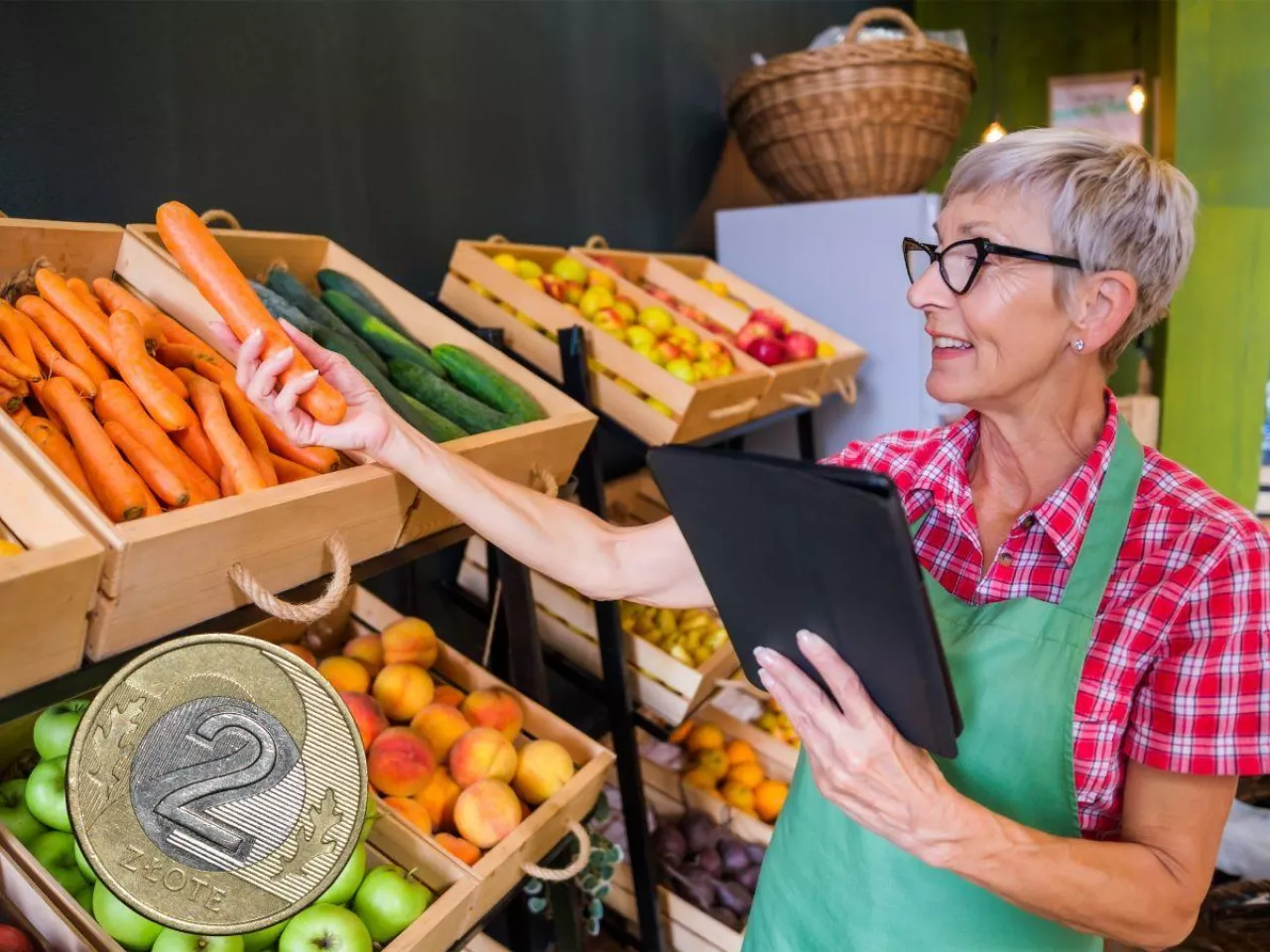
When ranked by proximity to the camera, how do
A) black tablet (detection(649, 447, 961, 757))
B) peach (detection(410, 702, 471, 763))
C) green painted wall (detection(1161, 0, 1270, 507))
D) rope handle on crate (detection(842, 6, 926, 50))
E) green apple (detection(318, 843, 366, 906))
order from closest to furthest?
black tablet (detection(649, 447, 961, 757))
green apple (detection(318, 843, 366, 906))
peach (detection(410, 702, 471, 763))
rope handle on crate (detection(842, 6, 926, 50))
green painted wall (detection(1161, 0, 1270, 507))

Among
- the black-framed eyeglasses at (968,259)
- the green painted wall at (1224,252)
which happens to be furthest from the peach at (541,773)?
the green painted wall at (1224,252)

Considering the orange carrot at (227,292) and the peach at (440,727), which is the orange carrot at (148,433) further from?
the peach at (440,727)

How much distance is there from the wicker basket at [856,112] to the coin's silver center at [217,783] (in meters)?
2.44

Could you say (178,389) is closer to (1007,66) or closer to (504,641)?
(504,641)

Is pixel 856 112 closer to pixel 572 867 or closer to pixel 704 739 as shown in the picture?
pixel 704 739

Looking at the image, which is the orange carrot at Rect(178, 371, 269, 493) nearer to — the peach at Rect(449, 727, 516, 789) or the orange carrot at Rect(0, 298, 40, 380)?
the orange carrot at Rect(0, 298, 40, 380)

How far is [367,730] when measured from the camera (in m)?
1.35

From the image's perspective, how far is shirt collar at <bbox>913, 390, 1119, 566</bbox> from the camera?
1022 mm

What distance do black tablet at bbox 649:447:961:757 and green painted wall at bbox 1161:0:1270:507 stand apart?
301cm

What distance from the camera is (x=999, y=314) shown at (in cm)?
106

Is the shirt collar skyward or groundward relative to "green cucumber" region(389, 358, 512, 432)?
groundward

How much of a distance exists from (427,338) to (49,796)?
2.88ft

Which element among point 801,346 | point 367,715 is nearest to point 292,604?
point 367,715

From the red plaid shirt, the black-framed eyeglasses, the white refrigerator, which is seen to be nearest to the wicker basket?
the white refrigerator
